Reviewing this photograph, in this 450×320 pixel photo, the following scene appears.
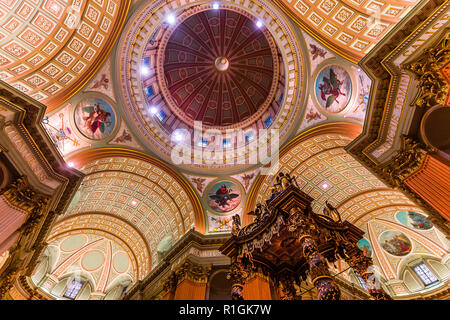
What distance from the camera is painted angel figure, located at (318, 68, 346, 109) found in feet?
42.1

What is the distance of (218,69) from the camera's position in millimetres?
22344

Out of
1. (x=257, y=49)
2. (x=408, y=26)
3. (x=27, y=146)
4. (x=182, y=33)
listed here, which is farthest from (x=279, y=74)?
(x=27, y=146)

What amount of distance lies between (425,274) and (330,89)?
49.8 feet

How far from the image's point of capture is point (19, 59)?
10547 mm

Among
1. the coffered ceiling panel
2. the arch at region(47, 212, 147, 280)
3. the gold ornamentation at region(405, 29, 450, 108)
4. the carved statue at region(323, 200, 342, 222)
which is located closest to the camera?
the gold ornamentation at region(405, 29, 450, 108)

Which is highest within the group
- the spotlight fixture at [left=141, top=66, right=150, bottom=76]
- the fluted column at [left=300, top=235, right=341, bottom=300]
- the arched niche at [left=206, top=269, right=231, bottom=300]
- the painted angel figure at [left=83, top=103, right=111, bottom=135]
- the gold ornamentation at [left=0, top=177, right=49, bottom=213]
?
the spotlight fixture at [left=141, top=66, right=150, bottom=76]

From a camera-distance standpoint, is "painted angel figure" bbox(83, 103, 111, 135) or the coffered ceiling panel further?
"painted angel figure" bbox(83, 103, 111, 135)

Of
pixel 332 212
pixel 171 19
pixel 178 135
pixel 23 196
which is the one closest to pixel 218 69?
pixel 171 19

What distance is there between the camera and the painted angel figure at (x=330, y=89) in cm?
1284

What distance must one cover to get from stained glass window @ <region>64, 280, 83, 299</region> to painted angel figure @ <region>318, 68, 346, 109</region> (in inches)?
878

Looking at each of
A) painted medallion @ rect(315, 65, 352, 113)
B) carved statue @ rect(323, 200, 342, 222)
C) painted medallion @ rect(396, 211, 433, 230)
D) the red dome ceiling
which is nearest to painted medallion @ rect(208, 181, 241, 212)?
the red dome ceiling

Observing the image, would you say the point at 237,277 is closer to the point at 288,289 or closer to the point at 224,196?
the point at 288,289

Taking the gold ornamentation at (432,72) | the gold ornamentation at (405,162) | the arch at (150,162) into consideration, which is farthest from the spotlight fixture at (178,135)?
the gold ornamentation at (432,72)

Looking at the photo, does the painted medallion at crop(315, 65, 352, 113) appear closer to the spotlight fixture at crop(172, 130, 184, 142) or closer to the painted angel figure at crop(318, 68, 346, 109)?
the painted angel figure at crop(318, 68, 346, 109)
